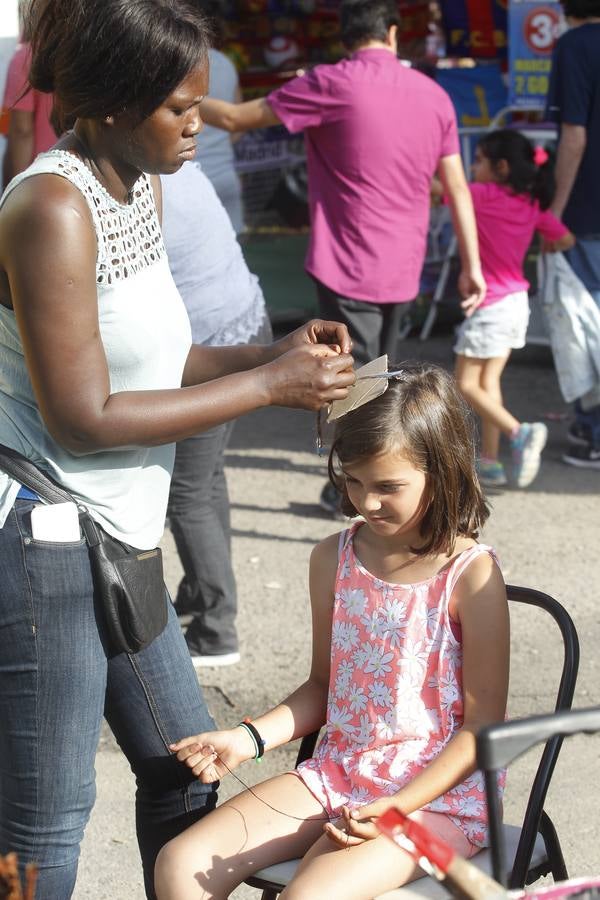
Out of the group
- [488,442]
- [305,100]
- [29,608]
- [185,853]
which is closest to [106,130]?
[29,608]

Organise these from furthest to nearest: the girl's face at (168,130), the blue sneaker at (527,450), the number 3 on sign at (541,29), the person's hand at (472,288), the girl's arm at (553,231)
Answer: the number 3 on sign at (541,29) → the girl's arm at (553,231) → the blue sneaker at (527,450) → the person's hand at (472,288) → the girl's face at (168,130)

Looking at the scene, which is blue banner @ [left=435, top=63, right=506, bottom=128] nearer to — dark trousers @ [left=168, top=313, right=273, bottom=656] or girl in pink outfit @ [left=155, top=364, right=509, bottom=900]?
dark trousers @ [left=168, top=313, right=273, bottom=656]

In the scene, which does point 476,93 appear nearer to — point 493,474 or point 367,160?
point 493,474

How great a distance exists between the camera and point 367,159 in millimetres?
4777

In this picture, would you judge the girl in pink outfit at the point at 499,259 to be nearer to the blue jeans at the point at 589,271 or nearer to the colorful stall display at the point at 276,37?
the blue jeans at the point at 589,271

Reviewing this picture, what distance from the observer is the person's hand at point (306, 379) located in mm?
1976

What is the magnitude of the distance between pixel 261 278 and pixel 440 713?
25.8 ft

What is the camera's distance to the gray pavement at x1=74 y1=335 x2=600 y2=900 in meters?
3.19

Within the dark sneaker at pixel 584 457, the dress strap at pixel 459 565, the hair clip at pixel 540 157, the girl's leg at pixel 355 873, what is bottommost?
→ the dark sneaker at pixel 584 457

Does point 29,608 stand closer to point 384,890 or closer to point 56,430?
point 56,430

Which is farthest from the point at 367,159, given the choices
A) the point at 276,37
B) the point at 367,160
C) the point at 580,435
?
the point at 276,37

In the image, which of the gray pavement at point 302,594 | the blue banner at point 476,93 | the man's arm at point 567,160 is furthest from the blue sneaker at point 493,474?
the blue banner at point 476,93

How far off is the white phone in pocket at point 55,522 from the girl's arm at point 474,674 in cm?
64

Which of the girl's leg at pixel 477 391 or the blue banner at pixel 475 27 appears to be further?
the blue banner at pixel 475 27
